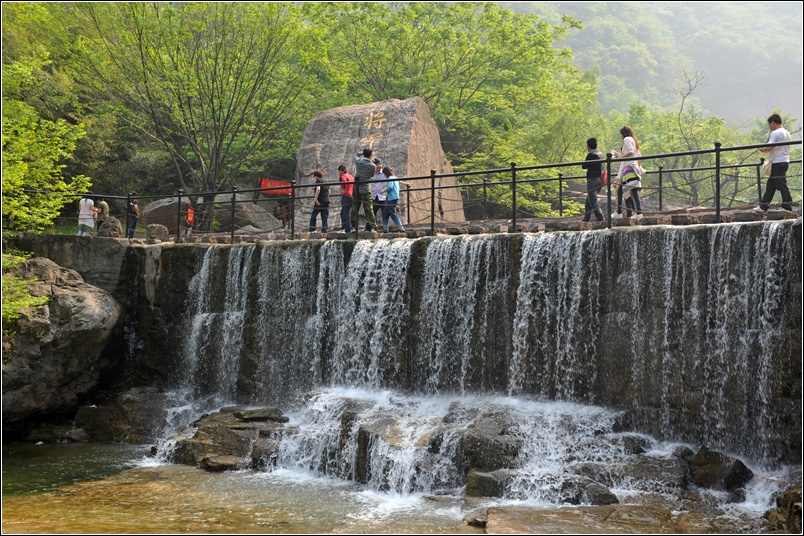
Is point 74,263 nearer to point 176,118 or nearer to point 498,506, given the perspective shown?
point 176,118

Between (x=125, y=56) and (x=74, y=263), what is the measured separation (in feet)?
24.8

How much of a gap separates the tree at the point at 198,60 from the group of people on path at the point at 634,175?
11046 millimetres

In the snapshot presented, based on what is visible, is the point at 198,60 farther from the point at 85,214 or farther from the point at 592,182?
the point at 592,182

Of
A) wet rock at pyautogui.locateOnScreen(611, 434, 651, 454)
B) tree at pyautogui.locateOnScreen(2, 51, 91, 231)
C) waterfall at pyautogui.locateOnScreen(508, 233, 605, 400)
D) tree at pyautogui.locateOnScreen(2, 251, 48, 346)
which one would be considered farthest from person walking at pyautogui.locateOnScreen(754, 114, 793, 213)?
tree at pyautogui.locateOnScreen(2, 251, 48, 346)

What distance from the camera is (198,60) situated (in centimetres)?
2061

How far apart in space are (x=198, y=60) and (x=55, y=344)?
968cm

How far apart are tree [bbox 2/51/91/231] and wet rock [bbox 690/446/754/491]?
10.4 metres

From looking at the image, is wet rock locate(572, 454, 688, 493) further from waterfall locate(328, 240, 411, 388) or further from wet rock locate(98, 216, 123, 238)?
wet rock locate(98, 216, 123, 238)

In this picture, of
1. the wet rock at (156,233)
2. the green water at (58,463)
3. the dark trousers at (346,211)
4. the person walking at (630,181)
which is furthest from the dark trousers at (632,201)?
the wet rock at (156,233)

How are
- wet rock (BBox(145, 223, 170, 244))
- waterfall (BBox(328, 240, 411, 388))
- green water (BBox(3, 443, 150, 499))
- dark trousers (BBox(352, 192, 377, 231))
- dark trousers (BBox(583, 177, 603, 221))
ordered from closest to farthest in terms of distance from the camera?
green water (BBox(3, 443, 150, 499)) < dark trousers (BBox(583, 177, 603, 221)) < waterfall (BBox(328, 240, 411, 388)) < dark trousers (BBox(352, 192, 377, 231)) < wet rock (BBox(145, 223, 170, 244))

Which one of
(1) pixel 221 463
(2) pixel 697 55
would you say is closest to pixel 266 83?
(1) pixel 221 463

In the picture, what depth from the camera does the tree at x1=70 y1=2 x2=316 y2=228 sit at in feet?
66.9

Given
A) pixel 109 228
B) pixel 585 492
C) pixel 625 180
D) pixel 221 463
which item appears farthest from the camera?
pixel 109 228

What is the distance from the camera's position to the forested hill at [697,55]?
7494cm
